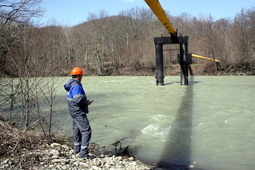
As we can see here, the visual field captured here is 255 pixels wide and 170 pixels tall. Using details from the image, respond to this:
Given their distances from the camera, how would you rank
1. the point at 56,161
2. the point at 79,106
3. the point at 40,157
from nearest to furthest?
the point at 56,161 < the point at 40,157 < the point at 79,106

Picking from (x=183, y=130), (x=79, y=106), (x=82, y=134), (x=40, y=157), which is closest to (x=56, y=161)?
(x=40, y=157)

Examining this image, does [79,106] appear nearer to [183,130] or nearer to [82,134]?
[82,134]

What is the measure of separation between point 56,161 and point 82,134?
686mm

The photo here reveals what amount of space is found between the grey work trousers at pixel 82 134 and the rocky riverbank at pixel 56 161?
0.50ft

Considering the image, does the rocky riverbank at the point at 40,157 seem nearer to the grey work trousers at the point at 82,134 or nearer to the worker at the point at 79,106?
the grey work trousers at the point at 82,134

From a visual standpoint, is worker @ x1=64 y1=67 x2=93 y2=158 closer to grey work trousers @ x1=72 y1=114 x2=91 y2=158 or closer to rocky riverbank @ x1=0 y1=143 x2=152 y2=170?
grey work trousers @ x1=72 y1=114 x2=91 y2=158

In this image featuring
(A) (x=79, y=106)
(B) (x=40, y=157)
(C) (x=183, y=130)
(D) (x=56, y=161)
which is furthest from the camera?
(C) (x=183, y=130)

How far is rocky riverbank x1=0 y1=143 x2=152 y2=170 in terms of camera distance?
402 centimetres

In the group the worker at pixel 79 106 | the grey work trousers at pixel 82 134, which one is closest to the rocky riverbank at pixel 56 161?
the grey work trousers at pixel 82 134

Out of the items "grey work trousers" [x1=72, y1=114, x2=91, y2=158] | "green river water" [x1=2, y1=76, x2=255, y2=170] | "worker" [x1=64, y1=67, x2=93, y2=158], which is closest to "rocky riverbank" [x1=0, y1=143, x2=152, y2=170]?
"grey work trousers" [x1=72, y1=114, x2=91, y2=158]

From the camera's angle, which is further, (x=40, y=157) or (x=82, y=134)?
(x=82, y=134)

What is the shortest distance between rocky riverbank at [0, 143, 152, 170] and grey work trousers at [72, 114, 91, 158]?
151 millimetres

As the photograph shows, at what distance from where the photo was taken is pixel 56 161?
167 inches

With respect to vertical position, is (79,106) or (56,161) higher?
(79,106)
